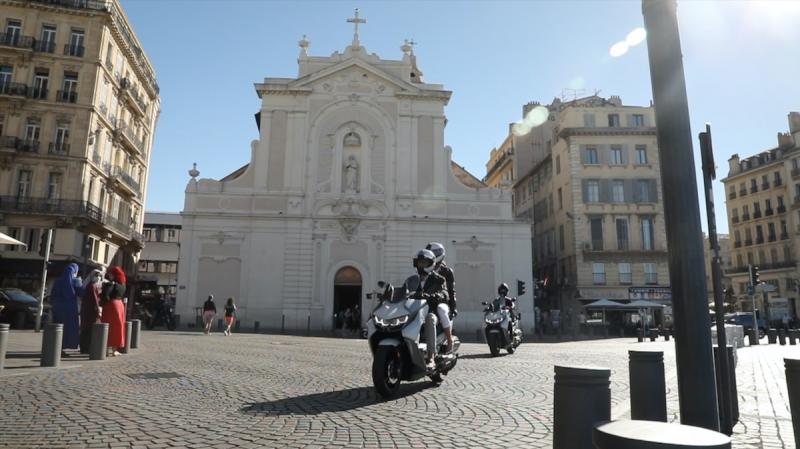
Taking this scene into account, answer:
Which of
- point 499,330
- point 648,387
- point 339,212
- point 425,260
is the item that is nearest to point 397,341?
point 425,260

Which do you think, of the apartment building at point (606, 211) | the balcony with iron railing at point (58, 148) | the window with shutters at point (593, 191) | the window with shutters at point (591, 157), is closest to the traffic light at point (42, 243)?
the balcony with iron railing at point (58, 148)

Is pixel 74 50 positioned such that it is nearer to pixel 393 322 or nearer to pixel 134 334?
pixel 134 334

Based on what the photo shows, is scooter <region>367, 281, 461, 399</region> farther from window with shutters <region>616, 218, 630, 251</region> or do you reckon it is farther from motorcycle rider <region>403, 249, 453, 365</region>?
window with shutters <region>616, 218, 630, 251</region>

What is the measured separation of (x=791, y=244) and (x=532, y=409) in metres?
56.8

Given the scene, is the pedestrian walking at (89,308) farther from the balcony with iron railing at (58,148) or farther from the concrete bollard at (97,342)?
the balcony with iron railing at (58,148)

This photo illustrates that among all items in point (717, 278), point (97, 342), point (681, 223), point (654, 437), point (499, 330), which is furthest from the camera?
point (499, 330)

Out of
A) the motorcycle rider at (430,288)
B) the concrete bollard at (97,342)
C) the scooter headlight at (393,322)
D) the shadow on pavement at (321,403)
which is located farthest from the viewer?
the concrete bollard at (97,342)

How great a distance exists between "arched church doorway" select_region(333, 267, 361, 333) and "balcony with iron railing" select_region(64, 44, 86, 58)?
2054cm

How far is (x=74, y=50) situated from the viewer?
3275cm

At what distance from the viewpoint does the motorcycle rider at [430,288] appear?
25.4 feet

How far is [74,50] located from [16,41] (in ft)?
10.3

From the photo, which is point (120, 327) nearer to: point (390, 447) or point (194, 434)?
point (194, 434)

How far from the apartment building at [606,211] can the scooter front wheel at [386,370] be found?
101 feet

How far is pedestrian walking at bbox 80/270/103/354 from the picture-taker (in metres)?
11.2
